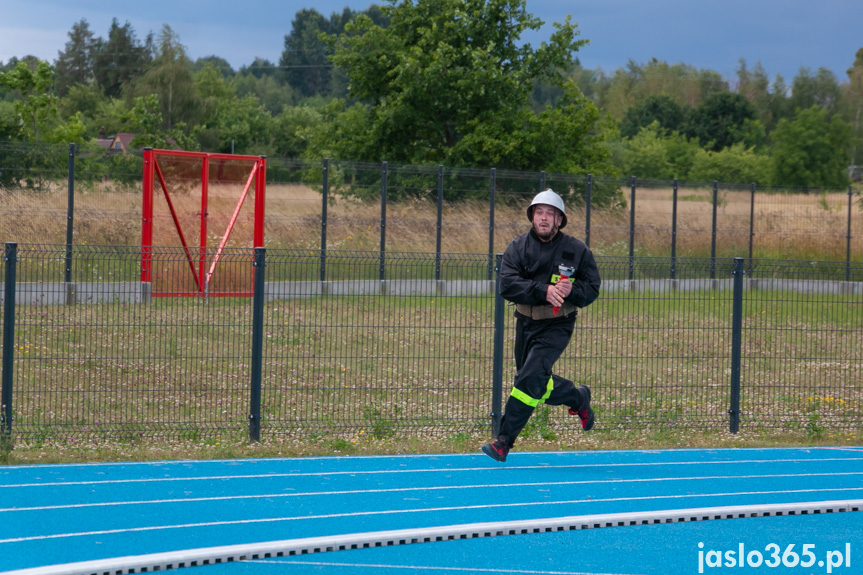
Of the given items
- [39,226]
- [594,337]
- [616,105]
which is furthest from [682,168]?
[594,337]

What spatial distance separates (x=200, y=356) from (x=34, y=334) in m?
1.46

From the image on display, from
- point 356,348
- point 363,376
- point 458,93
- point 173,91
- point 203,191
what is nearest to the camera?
point 356,348

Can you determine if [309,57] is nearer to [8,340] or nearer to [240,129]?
[240,129]

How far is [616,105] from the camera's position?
370ft

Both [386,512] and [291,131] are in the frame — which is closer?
[386,512]

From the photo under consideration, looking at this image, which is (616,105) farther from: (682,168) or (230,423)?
(230,423)

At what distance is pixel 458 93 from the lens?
3409cm

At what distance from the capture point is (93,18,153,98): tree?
96688 millimetres

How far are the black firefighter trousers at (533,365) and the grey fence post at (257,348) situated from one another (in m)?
2.39

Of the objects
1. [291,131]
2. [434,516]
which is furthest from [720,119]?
[434,516]

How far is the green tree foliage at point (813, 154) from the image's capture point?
5903 cm

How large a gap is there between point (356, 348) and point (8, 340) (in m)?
3.03

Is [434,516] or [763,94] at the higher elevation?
[763,94]

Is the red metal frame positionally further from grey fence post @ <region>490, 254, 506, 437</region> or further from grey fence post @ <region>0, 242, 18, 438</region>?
grey fence post @ <region>490, 254, 506, 437</region>
